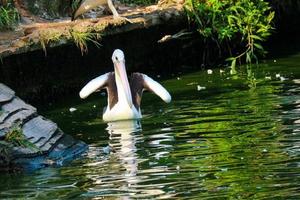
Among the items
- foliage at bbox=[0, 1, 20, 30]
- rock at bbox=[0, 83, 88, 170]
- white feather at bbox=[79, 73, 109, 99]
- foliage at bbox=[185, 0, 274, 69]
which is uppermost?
foliage at bbox=[0, 1, 20, 30]

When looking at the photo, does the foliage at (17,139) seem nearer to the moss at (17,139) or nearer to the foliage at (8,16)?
the moss at (17,139)

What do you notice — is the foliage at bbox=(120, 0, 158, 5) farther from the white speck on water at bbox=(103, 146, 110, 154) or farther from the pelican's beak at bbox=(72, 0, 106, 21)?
the white speck on water at bbox=(103, 146, 110, 154)

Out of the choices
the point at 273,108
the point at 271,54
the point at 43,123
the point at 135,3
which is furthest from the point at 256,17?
the point at 43,123

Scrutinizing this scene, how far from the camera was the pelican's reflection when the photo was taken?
305 inches

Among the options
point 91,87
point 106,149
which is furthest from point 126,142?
point 91,87

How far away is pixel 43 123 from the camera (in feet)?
29.9

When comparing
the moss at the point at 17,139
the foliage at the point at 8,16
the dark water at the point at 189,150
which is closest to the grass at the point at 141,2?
the foliage at the point at 8,16

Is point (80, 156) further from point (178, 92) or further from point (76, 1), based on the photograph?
point (76, 1)

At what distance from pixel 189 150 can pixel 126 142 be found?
1.16m

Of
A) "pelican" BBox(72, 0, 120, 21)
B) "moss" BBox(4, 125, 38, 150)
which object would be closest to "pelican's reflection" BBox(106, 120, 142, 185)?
"moss" BBox(4, 125, 38, 150)

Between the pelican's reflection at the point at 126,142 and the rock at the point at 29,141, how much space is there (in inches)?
16.4

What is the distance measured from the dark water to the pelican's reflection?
0.04 feet

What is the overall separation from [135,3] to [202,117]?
8428 mm

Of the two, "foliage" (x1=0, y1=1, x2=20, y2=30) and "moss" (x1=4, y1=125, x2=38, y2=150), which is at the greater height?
"foliage" (x1=0, y1=1, x2=20, y2=30)
